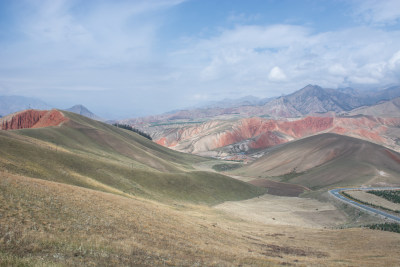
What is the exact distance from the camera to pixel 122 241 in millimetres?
19562

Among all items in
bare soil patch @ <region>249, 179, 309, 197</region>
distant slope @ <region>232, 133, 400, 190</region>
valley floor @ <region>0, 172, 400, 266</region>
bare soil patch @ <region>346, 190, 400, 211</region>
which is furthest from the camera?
distant slope @ <region>232, 133, 400, 190</region>

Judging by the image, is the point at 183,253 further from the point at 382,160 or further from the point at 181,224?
the point at 382,160

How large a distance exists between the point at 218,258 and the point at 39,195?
1675 cm

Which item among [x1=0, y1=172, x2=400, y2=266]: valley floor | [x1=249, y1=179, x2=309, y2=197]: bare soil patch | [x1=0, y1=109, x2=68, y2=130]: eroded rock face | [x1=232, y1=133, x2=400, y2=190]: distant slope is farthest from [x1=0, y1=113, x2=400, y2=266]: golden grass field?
[x1=0, y1=109, x2=68, y2=130]: eroded rock face

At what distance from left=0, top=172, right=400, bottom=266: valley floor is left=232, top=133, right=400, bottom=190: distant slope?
8354 cm

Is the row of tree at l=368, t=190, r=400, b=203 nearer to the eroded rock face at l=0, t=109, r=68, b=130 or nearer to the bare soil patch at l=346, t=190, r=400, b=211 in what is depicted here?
the bare soil patch at l=346, t=190, r=400, b=211

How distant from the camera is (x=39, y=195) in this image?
25.3 metres

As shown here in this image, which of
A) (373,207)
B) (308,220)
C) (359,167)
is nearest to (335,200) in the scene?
(373,207)

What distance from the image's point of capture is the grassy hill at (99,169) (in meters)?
46.9

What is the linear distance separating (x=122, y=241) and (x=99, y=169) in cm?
4419

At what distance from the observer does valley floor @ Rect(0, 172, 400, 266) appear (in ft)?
51.2

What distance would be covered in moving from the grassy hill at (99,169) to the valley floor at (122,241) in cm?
1874

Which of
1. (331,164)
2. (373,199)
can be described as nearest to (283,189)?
(331,164)

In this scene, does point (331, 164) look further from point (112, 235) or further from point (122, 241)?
point (122, 241)
